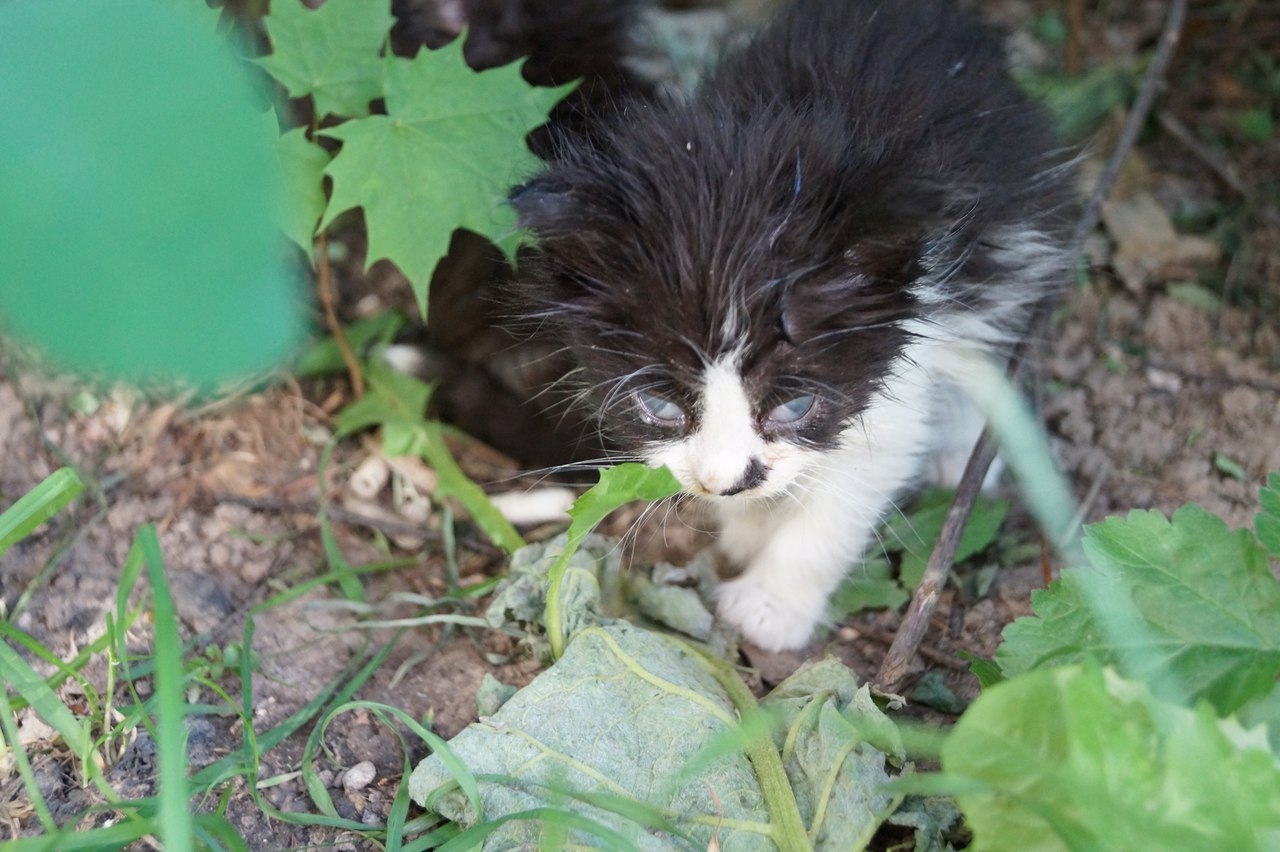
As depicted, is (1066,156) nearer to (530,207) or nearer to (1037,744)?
(530,207)

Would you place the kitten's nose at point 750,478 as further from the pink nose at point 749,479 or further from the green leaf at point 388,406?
the green leaf at point 388,406

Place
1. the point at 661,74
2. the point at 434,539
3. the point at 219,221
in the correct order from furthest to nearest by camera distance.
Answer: the point at 661,74, the point at 434,539, the point at 219,221

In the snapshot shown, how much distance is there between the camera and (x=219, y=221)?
1.31 m

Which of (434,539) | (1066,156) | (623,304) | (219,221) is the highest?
(219,221)

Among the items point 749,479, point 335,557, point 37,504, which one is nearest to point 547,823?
point 749,479

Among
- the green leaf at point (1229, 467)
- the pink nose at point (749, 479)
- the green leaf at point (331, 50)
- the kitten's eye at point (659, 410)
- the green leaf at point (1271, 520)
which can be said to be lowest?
the green leaf at point (1229, 467)

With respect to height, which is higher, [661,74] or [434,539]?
[661,74]

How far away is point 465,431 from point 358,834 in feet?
5.12

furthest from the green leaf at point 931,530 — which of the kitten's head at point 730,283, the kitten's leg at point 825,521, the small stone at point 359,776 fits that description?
the small stone at point 359,776

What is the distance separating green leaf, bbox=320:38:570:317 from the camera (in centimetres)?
256

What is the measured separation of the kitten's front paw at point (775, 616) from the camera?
8.61ft

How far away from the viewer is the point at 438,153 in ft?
8.44

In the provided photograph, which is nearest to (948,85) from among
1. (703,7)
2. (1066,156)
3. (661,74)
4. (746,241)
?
(1066,156)

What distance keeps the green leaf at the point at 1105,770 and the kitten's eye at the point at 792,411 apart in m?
0.69
